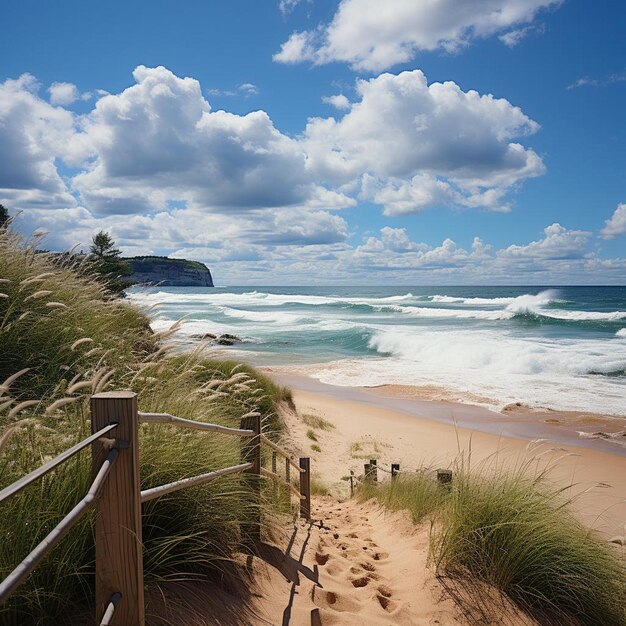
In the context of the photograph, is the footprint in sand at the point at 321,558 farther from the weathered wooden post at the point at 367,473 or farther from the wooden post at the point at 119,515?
the weathered wooden post at the point at 367,473

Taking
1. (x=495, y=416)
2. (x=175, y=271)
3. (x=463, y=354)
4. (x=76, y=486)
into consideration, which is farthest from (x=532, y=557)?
(x=175, y=271)

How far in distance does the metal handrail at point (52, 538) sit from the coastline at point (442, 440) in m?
7.97

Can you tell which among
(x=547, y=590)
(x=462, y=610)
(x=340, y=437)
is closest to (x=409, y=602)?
(x=462, y=610)

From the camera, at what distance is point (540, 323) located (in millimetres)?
47531

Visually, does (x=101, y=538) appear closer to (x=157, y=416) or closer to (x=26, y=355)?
(x=157, y=416)

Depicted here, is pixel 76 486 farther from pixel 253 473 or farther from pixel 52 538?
pixel 253 473

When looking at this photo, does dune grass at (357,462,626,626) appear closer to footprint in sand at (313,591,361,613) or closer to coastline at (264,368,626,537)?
footprint in sand at (313,591,361,613)

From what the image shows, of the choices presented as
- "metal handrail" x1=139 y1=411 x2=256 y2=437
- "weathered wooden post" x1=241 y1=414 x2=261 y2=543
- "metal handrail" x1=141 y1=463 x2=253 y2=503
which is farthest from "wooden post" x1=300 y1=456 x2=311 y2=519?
"metal handrail" x1=141 y1=463 x2=253 y2=503

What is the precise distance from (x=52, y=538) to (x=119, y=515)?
0.48 metres

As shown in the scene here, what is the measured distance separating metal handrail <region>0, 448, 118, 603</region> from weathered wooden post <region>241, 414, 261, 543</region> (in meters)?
2.05

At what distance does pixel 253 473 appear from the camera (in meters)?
4.69

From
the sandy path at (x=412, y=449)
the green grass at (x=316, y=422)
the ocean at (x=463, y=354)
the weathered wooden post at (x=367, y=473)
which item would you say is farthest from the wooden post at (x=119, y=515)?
the green grass at (x=316, y=422)

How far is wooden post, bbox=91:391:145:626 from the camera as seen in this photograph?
2361 millimetres

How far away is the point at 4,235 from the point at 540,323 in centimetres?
4656
